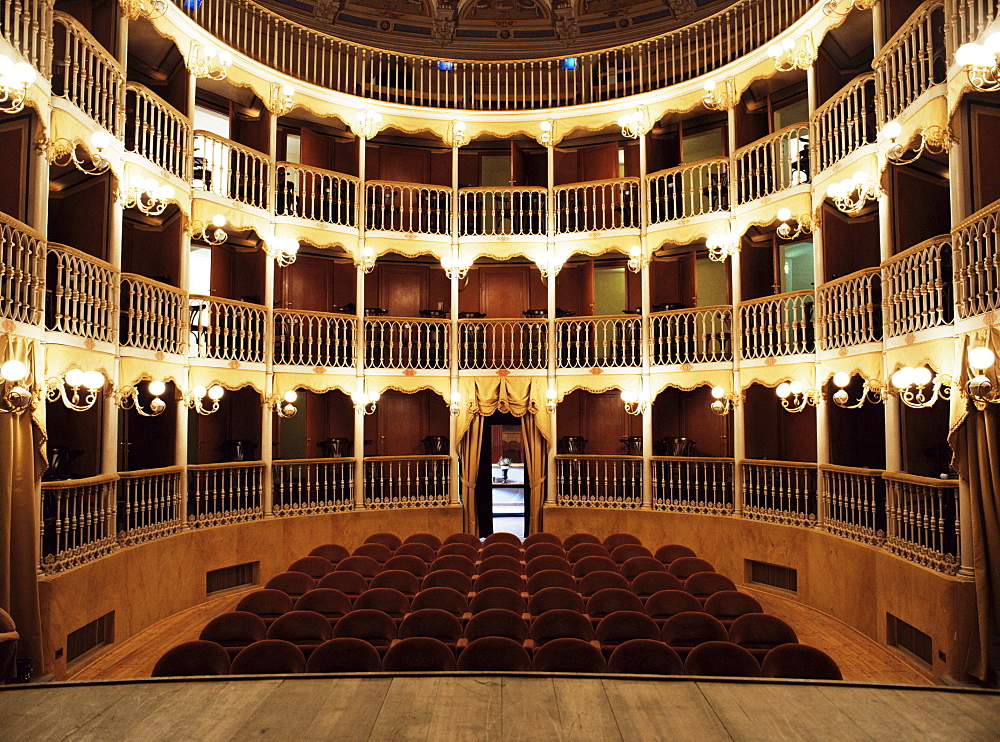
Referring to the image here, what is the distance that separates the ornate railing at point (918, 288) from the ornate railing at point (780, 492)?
320 centimetres

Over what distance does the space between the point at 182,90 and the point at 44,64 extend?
471 cm

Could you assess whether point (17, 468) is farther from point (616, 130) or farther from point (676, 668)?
point (616, 130)

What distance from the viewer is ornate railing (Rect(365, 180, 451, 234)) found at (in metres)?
15.7

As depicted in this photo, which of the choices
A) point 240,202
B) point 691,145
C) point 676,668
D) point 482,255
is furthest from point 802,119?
point 676,668

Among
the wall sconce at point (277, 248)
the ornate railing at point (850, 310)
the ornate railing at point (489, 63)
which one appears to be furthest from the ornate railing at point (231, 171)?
the ornate railing at point (850, 310)

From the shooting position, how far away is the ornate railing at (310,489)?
555 inches

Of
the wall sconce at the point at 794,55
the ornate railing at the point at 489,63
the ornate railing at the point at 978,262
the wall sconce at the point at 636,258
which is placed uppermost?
the ornate railing at the point at 489,63

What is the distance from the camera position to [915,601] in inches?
345

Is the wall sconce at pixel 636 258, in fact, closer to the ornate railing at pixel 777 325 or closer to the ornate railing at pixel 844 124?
the ornate railing at pixel 777 325

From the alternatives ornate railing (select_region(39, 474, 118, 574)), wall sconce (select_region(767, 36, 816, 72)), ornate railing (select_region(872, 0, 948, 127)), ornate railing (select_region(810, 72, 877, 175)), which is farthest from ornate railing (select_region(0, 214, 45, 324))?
wall sconce (select_region(767, 36, 816, 72))

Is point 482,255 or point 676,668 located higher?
point 482,255

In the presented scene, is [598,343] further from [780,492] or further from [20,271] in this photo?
[20,271]

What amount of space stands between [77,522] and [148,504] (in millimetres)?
1800

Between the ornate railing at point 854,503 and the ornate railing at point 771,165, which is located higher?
the ornate railing at point 771,165
